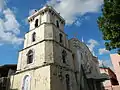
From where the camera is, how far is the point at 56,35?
75.4 ft

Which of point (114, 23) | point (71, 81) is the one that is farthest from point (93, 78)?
point (114, 23)

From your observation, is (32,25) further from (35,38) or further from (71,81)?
(71,81)

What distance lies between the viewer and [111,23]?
38.0ft

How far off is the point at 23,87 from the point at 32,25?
1053 centimetres

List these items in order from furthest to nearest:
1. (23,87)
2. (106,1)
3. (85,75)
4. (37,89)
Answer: (85,75) < (23,87) < (37,89) < (106,1)

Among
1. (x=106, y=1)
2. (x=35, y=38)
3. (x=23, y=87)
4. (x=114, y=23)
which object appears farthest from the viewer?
(x=35, y=38)

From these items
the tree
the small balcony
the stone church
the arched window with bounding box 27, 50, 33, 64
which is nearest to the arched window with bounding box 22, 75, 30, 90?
the stone church

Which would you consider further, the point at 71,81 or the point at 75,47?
the point at 75,47

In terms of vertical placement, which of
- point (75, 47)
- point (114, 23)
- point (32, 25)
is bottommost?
point (114, 23)

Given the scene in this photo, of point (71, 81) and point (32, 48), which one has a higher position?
point (32, 48)

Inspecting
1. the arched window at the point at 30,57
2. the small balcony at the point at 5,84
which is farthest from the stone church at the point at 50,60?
the small balcony at the point at 5,84

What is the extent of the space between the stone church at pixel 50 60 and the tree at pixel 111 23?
8414mm

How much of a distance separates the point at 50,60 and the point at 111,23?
9860 mm

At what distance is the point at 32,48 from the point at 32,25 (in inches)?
199
